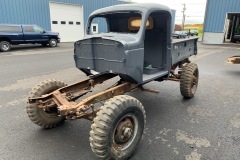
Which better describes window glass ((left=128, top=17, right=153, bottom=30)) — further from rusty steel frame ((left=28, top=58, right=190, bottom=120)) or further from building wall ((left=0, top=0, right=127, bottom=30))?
building wall ((left=0, top=0, right=127, bottom=30))

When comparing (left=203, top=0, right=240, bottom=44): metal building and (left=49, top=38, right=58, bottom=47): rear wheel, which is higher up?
(left=203, top=0, right=240, bottom=44): metal building

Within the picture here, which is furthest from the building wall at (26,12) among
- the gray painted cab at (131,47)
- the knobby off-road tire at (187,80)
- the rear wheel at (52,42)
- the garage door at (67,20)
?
the knobby off-road tire at (187,80)

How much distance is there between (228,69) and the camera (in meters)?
9.96

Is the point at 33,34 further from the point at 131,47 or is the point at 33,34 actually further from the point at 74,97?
the point at 131,47

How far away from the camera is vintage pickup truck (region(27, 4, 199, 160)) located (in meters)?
2.86

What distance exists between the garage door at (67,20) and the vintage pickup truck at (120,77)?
19.6 metres

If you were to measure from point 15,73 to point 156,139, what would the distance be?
7205mm

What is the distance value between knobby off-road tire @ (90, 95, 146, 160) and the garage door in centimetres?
2168

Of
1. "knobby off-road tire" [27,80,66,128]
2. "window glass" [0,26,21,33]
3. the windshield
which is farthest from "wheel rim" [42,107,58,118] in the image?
"window glass" [0,26,21,33]

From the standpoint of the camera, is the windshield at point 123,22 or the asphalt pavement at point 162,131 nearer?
the asphalt pavement at point 162,131

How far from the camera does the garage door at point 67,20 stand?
22.5 metres

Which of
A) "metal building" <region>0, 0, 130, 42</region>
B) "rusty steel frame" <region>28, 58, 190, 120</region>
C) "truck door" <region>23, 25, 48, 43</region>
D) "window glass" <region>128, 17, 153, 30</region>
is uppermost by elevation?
"metal building" <region>0, 0, 130, 42</region>

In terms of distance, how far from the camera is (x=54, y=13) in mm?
22359

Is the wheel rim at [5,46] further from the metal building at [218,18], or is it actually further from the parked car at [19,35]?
the metal building at [218,18]
